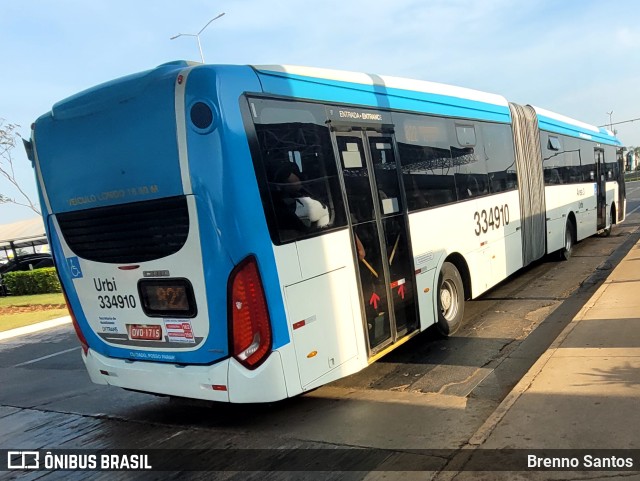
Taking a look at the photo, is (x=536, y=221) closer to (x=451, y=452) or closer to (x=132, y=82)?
(x=451, y=452)

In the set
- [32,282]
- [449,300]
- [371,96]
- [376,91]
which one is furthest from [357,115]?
[32,282]

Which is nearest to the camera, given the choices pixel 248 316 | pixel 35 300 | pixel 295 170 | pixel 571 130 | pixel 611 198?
pixel 248 316

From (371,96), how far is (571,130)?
9.54 m

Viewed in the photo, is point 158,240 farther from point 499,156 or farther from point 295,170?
point 499,156

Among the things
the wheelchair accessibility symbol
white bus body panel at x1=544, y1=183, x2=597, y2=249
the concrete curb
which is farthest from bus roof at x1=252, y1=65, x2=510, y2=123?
the concrete curb

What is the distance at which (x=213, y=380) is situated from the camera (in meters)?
4.20

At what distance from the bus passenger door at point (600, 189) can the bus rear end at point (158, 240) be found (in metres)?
14.0

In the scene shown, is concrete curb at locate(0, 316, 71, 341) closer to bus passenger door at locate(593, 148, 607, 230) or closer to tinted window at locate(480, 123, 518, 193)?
tinted window at locate(480, 123, 518, 193)

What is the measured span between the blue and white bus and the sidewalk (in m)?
1.46

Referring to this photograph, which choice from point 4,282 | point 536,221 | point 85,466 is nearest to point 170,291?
point 85,466

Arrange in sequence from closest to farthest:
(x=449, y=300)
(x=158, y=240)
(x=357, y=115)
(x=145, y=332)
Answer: (x=158, y=240)
(x=145, y=332)
(x=357, y=115)
(x=449, y=300)

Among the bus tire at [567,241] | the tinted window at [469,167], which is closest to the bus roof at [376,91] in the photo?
the tinted window at [469,167]

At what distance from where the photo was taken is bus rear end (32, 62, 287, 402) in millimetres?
3994

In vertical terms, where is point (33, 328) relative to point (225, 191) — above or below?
below
